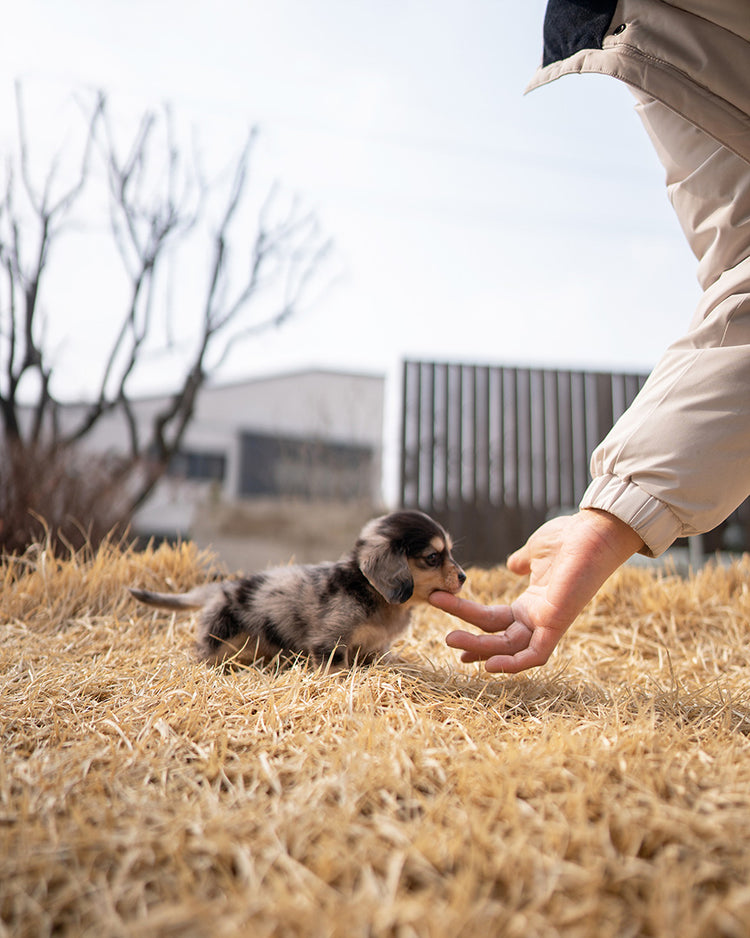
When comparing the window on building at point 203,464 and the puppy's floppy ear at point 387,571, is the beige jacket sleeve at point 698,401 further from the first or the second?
the window on building at point 203,464

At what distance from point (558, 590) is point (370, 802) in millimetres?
924

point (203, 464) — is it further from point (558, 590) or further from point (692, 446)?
point (692, 446)

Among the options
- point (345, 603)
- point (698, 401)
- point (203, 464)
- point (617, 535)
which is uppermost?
point (698, 401)

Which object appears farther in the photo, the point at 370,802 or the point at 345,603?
the point at 345,603

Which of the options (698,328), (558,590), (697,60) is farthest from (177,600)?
(697,60)

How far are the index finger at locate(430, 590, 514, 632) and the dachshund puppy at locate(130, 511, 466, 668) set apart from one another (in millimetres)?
75

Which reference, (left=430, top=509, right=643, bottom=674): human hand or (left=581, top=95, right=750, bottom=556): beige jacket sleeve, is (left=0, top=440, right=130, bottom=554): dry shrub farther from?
(left=581, top=95, right=750, bottom=556): beige jacket sleeve

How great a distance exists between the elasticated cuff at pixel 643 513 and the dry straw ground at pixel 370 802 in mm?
461

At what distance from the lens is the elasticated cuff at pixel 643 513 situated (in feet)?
6.20

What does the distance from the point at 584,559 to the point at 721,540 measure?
5.48 metres

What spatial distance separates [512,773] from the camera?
4.46 ft

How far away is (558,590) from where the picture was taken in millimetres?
1965

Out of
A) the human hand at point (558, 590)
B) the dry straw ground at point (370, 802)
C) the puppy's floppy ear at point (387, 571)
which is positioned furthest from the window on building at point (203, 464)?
the human hand at point (558, 590)

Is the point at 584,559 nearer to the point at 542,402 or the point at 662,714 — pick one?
the point at 662,714
